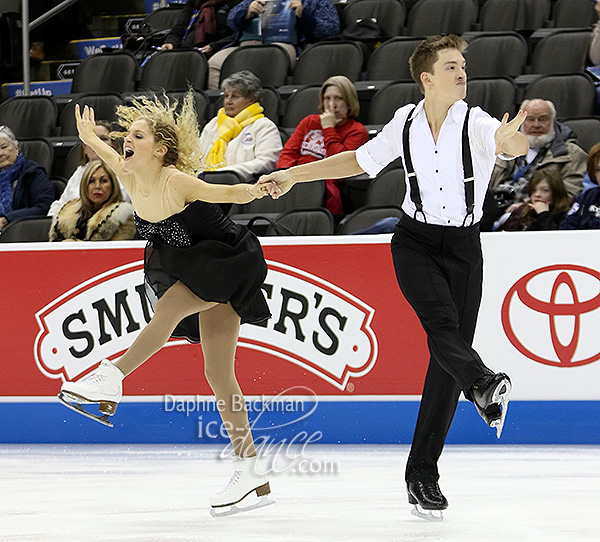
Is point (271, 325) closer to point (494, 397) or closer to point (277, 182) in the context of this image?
point (277, 182)

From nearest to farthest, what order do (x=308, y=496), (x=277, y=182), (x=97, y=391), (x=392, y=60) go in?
1. (x=97, y=391)
2. (x=277, y=182)
3. (x=308, y=496)
4. (x=392, y=60)

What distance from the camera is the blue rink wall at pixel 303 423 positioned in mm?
4504

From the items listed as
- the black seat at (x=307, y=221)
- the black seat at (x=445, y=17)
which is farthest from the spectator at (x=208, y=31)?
the black seat at (x=307, y=221)

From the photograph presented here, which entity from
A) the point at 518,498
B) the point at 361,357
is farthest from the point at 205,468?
the point at 518,498

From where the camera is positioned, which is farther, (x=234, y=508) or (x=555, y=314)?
(x=555, y=314)

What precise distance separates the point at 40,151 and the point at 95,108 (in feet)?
1.66

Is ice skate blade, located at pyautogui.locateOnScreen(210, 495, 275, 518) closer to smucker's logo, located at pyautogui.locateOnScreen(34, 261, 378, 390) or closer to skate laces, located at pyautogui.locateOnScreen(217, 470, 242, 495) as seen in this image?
skate laces, located at pyautogui.locateOnScreen(217, 470, 242, 495)

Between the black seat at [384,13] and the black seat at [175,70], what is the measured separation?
121 centimetres

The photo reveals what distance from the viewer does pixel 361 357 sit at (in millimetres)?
4625

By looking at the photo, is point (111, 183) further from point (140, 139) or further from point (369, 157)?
point (369, 157)

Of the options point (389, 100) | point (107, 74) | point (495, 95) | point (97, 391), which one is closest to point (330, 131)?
point (389, 100)

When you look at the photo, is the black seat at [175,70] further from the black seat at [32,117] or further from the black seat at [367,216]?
the black seat at [367,216]

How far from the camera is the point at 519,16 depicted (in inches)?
260

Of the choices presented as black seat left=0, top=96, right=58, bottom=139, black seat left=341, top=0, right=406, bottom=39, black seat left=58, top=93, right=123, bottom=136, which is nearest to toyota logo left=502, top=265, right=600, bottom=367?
black seat left=341, top=0, right=406, bottom=39
